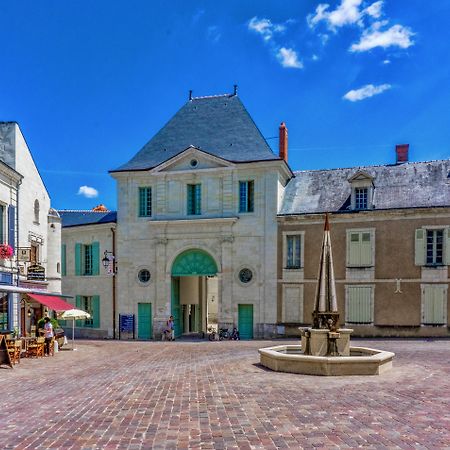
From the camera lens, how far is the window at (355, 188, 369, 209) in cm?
2347

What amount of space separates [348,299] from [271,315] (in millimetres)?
3770

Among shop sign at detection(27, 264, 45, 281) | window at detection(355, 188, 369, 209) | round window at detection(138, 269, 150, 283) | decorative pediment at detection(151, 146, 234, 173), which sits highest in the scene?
decorative pediment at detection(151, 146, 234, 173)

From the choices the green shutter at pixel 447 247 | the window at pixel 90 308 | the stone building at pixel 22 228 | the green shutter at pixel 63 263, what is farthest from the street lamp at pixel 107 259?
the green shutter at pixel 447 247

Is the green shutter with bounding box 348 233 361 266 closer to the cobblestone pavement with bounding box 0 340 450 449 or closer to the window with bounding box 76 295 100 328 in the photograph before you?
the cobblestone pavement with bounding box 0 340 450 449

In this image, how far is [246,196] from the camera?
24781mm

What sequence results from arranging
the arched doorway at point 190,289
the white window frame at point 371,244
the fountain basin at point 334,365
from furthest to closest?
the arched doorway at point 190,289 < the white window frame at point 371,244 < the fountain basin at point 334,365

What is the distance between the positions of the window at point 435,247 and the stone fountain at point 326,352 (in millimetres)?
10105

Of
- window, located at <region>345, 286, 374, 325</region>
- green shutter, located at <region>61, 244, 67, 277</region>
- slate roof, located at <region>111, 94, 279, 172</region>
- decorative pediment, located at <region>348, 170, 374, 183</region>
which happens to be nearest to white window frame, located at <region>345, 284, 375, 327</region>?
window, located at <region>345, 286, 374, 325</region>

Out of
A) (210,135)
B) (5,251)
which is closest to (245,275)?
(210,135)

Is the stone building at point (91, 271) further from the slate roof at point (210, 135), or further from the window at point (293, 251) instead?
the window at point (293, 251)

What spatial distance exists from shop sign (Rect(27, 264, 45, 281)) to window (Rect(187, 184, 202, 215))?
7.98 meters

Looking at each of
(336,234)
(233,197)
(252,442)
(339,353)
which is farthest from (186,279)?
(252,442)

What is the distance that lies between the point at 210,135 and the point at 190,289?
8956 mm

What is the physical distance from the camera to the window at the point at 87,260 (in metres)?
27.5
